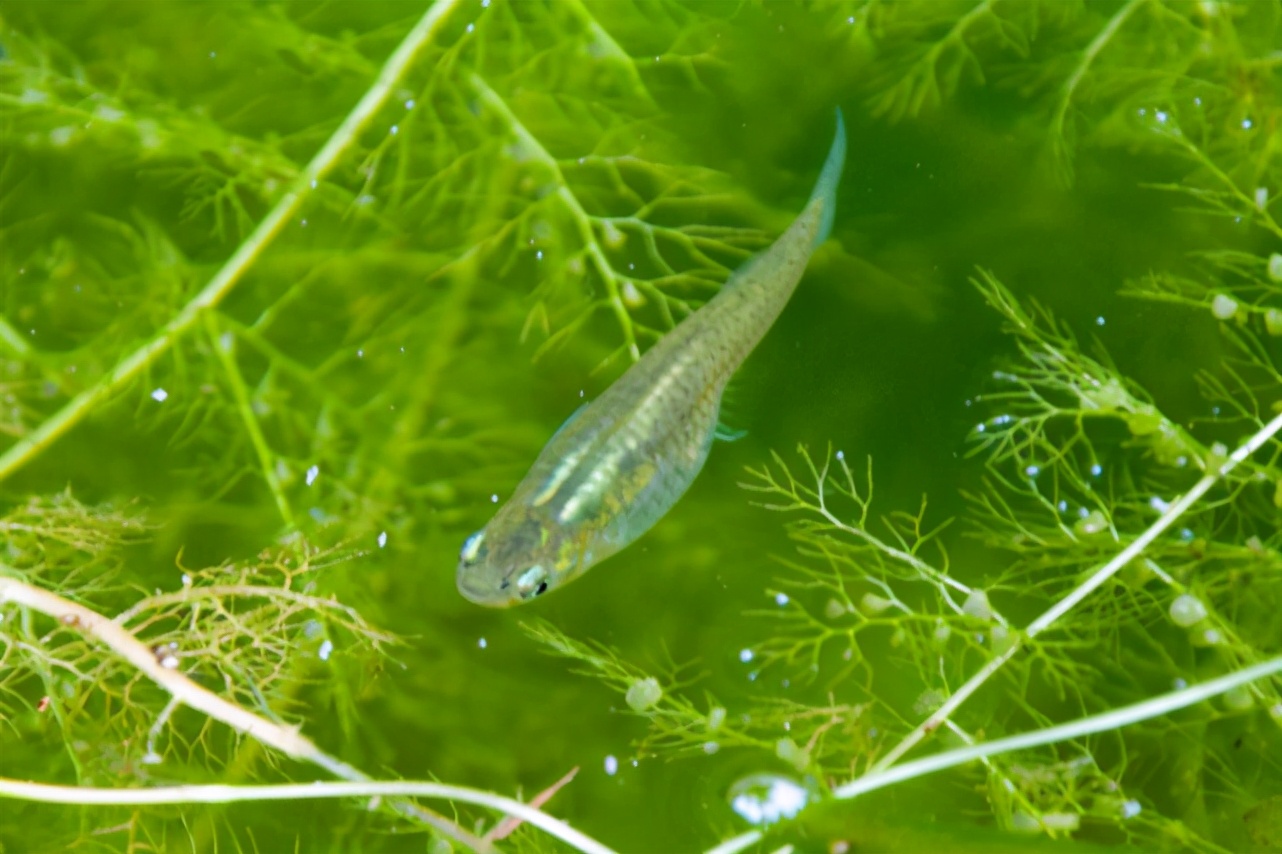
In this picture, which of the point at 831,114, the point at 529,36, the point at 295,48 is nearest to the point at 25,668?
the point at 295,48

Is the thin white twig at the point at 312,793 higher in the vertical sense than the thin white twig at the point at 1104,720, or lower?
lower

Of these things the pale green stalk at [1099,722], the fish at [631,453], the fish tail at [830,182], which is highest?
the fish tail at [830,182]

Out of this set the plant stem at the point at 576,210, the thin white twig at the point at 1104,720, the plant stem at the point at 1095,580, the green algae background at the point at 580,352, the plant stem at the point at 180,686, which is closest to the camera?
the thin white twig at the point at 1104,720

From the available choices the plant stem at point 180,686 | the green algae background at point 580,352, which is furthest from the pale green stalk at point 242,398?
the plant stem at point 180,686

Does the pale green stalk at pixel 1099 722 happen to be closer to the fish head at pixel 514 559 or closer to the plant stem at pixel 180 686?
the fish head at pixel 514 559

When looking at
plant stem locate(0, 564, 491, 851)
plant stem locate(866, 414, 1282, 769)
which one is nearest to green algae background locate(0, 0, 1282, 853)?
plant stem locate(0, 564, 491, 851)

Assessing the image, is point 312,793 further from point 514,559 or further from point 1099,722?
point 1099,722

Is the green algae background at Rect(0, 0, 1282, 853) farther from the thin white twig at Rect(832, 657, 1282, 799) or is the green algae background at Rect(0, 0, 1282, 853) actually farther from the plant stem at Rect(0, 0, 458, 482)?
the thin white twig at Rect(832, 657, 1282, 799)

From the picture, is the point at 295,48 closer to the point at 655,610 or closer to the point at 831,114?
the point at 831,114
